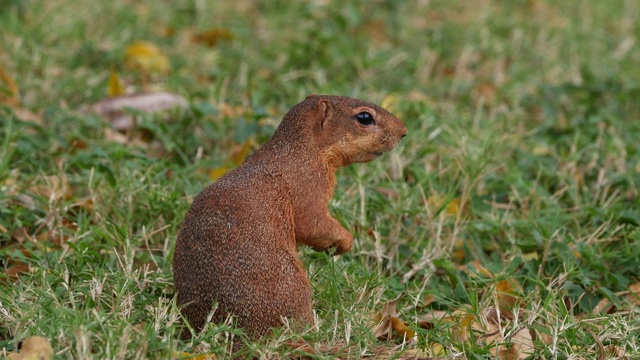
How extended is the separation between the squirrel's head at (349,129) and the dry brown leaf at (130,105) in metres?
1.90

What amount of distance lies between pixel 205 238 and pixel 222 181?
25 centimetres

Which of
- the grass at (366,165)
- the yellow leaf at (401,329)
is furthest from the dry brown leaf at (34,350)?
the yellow leaf at (401,329)

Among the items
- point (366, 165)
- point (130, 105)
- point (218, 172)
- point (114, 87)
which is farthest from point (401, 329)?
point (114, 87)

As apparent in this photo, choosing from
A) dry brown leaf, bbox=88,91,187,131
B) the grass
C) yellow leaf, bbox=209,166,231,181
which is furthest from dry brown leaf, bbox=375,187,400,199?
dry brown leaf, bbox=88,91,187,131

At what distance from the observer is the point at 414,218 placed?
438 centimetres

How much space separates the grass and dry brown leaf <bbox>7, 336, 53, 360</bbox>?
2.4 inches

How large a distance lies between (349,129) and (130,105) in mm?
2207

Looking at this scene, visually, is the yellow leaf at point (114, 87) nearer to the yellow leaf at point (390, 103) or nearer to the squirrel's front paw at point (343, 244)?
the yellow leaf at point (390, 103)

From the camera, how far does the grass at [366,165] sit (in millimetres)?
3502

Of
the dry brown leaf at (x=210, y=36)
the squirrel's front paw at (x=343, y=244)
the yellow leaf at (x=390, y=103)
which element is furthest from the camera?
the dry brown leaf at (x=210, y=36)

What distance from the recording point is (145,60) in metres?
6.21

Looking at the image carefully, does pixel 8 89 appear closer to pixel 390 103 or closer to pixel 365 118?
pixel 390 103

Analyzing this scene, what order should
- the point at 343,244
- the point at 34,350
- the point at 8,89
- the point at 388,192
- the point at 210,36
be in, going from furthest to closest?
1. the point at 210,36
2. the point at 8,89
3. the point at 388,192
4. the point at 343,244
5. the point at 34,350

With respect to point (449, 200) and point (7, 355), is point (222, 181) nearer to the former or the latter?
point (7, 355)
